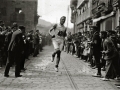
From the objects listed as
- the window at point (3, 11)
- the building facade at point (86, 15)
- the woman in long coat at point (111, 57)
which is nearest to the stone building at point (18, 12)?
the window at point (3, 11)

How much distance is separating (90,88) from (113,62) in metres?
1.51

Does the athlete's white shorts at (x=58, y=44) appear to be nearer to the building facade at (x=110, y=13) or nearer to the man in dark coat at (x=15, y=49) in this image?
the man in dark coat at (x=15, y=49)

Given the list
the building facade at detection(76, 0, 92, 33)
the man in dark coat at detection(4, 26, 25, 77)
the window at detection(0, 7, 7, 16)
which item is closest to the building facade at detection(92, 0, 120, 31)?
the building facade at detection(76, 0, 92, 33)

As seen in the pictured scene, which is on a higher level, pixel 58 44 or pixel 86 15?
pixel 86 15

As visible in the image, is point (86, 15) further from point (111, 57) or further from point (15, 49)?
point (111, 57)

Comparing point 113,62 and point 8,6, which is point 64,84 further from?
point 8,6

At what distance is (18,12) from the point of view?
45.5m

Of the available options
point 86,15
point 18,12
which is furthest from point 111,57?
point 18,12

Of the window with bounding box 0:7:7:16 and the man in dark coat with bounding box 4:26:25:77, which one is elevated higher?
the window with bounding box 0:7:7:16

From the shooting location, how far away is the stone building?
146ft

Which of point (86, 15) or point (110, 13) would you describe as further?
point (86, 15)

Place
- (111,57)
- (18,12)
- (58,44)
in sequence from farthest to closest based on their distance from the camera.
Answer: (18,12), (58,44), (111,57)

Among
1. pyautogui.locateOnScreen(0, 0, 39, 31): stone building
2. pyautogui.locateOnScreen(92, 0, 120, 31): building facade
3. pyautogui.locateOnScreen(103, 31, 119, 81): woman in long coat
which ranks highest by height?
pyautogui.locateOnScreen(0, 0, 39, 31): stone building

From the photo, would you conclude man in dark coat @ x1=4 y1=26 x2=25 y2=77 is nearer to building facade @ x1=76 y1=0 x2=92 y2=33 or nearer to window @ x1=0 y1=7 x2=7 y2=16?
building facade @ x1=76 y1=0 x2=92 y2=33
